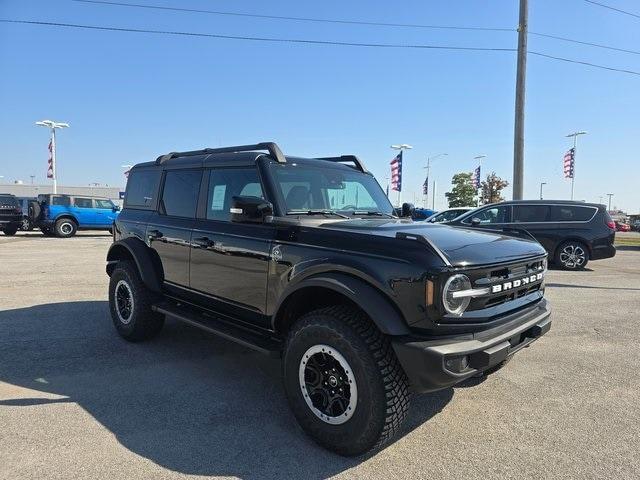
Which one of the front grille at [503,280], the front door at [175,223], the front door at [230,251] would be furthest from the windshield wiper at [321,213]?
the front grille at [503,280]

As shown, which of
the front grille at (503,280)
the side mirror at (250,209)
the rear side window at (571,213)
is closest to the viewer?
the front grille at (503,280)

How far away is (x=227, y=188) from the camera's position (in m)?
4.23

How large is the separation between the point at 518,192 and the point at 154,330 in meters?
13.4

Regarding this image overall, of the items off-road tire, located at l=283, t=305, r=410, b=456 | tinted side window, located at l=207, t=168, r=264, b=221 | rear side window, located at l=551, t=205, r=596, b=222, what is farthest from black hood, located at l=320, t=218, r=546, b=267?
rear side window, located at l=551, t=205, r=596, b=222

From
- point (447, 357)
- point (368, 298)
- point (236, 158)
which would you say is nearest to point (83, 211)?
point (236, 158)

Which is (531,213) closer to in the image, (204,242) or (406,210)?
(406,210)

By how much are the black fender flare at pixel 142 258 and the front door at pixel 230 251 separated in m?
0.67

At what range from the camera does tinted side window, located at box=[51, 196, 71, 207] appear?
21.8 m

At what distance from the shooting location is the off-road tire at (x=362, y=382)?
276 cm

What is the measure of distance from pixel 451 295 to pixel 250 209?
1.60m

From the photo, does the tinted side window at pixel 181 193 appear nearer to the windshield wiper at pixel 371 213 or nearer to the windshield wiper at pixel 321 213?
the windshield wiper at pixel 321 213

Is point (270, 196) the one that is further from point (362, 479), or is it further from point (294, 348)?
point (362, 479)

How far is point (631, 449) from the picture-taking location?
3.02m

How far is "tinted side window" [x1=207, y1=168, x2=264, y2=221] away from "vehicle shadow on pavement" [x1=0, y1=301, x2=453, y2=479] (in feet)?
4.96
